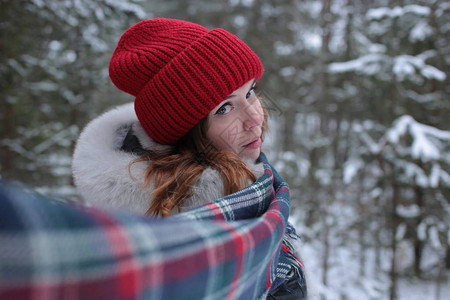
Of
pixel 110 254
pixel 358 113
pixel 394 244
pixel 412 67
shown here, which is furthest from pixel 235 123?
pixel 358 113

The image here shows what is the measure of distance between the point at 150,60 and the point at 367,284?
5.34m

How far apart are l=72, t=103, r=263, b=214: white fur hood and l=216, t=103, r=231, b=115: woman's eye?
323mm

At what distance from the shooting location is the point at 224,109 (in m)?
1.50

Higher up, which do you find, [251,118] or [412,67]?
[251,118]

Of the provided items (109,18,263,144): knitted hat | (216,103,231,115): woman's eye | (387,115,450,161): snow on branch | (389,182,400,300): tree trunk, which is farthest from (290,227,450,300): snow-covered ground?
(387,115,450,161): snow on branch

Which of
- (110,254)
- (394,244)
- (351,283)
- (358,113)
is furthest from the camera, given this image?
(358,113)

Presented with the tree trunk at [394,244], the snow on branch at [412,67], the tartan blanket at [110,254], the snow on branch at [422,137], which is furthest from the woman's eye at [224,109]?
the tree trunk at [394,244]

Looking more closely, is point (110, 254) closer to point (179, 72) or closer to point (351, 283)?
point (179, 72)

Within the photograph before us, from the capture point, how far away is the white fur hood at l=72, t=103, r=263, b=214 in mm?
1271

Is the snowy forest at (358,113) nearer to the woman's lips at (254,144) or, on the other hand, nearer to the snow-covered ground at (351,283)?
the snow-covered ground at (351,283)

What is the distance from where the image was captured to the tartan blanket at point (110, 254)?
1.34 ft

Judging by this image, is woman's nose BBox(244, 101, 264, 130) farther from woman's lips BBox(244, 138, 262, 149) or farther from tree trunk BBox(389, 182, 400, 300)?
tree trunk BBox(389, 182, 400, 300)

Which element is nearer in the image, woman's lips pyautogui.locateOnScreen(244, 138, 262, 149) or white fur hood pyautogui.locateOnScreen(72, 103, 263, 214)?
white fur hood pyautogui.locateOnScreen(72, 103, 263, 214)

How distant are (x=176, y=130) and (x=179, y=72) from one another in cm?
30
